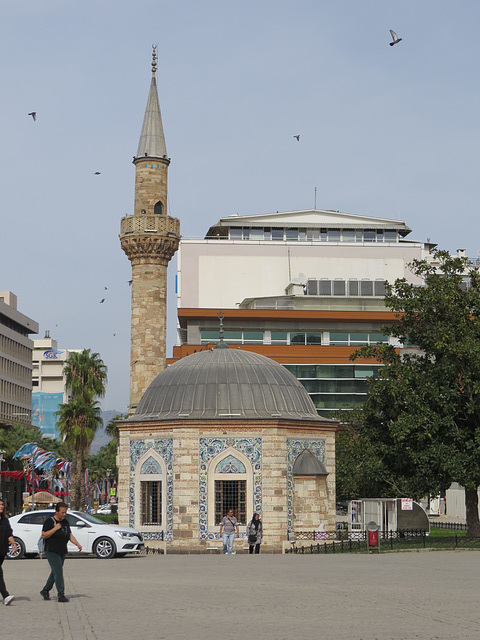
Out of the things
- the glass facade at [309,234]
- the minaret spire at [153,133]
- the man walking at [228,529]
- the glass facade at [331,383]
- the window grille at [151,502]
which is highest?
the glass facade at [309,234]

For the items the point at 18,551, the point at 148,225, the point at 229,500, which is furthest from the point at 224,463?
the point at 148,225

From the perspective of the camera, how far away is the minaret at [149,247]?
194 feet

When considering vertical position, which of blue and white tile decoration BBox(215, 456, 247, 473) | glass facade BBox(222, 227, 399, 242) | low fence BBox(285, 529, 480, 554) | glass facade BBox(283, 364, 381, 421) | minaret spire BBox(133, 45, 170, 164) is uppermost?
glass facade BBox(222, 227, 399, 242)

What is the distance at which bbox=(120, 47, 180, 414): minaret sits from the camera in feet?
194

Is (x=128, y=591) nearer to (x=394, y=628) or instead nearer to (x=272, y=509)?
(x=394, y=628)

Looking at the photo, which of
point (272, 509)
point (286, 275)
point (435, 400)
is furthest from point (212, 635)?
point (286, 275)

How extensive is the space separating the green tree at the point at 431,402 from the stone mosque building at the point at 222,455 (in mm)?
5191

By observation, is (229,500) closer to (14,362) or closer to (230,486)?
(230,486)

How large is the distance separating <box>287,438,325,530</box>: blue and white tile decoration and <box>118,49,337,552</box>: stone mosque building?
44 millimetres

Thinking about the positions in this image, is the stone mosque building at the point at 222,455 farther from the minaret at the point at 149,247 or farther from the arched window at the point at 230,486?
the minaret at the point at 149,247

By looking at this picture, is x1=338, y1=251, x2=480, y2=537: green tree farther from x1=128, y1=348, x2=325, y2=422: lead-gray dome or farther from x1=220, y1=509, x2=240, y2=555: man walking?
x1=128, y1=348, x2=325, y2=422: lead-gray dome

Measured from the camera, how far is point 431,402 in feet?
118

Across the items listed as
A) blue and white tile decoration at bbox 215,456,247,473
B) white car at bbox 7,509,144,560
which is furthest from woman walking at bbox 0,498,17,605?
blue and white tile decoration at bbox 215,456,247,473

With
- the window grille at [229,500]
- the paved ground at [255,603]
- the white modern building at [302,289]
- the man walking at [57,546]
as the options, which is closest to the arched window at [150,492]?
the window grille at [229,500]
